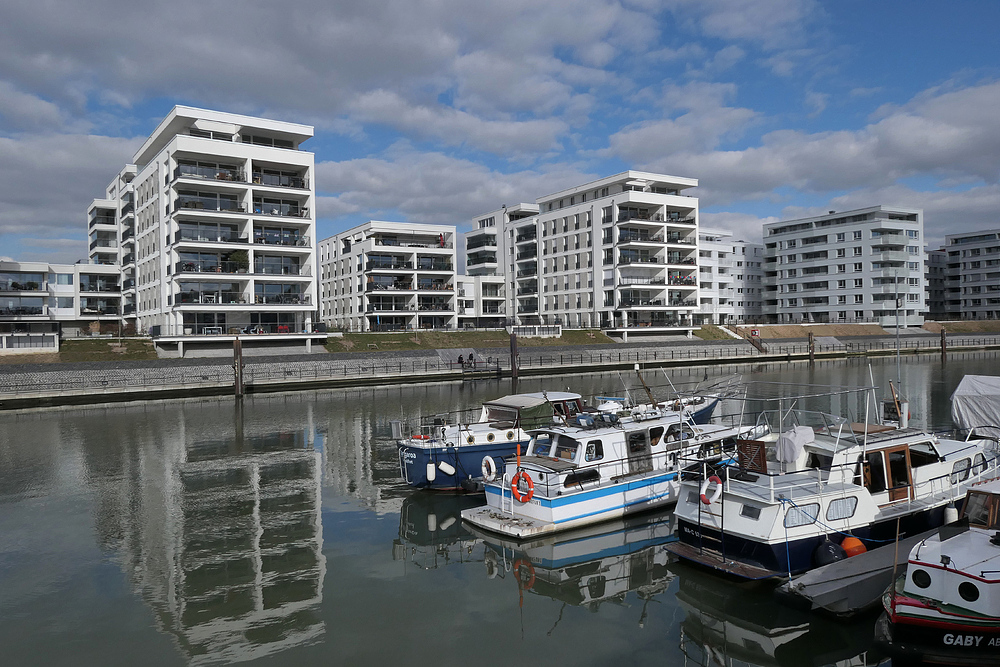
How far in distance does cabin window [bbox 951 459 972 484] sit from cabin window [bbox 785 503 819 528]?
546 centimetres

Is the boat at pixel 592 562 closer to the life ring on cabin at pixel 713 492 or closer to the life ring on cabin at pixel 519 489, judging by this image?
the life ring on cabin at pixel 519 489

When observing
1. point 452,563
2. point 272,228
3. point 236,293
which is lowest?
point 452,563

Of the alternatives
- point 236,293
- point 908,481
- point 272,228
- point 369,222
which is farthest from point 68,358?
point 908,481

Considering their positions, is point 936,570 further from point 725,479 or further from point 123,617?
point 123,617

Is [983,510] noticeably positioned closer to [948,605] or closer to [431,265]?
[948,605]

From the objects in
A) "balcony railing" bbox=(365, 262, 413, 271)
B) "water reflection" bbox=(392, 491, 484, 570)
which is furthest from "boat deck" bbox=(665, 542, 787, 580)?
"balcony railing" bbox=(365, 262, 413, 271)

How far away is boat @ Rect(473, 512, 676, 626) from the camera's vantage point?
14391 millimetres

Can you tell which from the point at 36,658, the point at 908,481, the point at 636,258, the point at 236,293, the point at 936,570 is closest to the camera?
the point at 936,570

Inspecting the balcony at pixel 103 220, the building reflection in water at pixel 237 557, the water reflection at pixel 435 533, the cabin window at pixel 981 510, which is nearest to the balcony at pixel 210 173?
the building reflection in water at pixel 237 557

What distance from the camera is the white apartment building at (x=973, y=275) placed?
125m

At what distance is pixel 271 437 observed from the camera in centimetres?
3275

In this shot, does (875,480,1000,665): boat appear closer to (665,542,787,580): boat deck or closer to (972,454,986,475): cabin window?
(665,542,787,580): boat deck

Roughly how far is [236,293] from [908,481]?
59.0 meters

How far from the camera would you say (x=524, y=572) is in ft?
50.7
